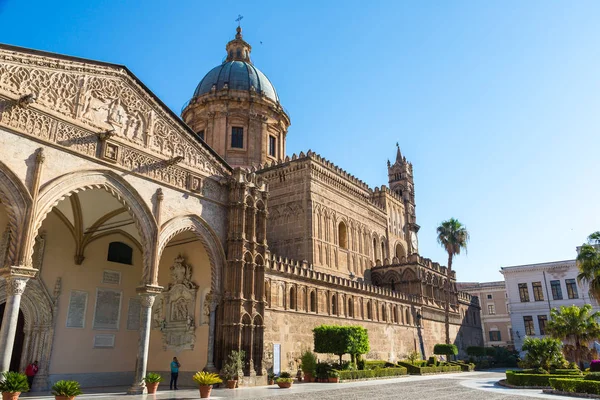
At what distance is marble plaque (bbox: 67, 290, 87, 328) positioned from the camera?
795 inches

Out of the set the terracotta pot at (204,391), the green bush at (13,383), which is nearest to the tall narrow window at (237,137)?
the terracotta pot at (204,391)

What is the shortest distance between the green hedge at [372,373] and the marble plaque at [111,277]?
39.8 feet

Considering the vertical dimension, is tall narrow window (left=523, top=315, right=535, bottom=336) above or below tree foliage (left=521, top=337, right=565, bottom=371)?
above

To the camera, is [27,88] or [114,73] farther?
[114,73]

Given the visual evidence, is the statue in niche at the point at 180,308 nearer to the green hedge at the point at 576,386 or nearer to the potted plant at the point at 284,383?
the potted plant at the point at 284,383

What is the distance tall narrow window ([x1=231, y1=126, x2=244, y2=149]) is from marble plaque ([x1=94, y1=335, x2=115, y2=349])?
2281cm

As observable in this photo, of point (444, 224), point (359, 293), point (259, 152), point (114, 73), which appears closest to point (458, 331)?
point (444, 224)

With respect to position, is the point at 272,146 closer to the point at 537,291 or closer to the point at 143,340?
the point at 143,340

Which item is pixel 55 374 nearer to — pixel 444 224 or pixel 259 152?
pixel 259 152

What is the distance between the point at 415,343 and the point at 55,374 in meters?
28.0

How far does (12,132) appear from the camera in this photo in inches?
570

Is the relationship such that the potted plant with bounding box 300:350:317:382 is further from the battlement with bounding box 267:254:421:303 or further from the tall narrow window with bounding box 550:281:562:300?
the tall narrow window with bounding box 550:281:562:300

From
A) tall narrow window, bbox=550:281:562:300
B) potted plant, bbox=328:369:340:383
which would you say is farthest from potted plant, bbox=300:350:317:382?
tall narrow window, bbox=550:281:562:300

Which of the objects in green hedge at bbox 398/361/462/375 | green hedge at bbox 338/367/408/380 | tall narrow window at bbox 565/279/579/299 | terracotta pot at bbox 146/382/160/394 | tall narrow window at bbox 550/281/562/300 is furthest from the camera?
tall narrow window at bbox 550/281/562/300
